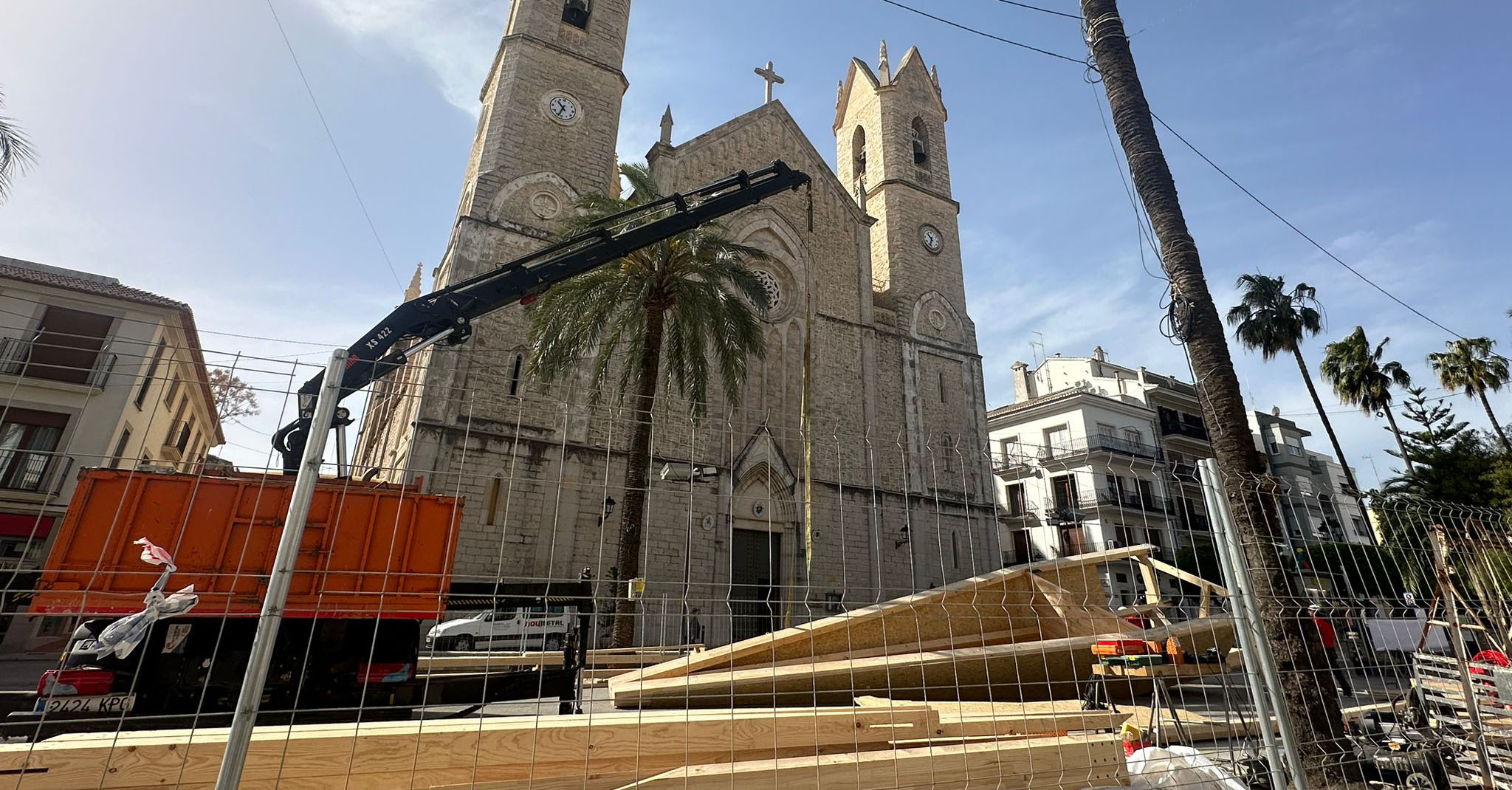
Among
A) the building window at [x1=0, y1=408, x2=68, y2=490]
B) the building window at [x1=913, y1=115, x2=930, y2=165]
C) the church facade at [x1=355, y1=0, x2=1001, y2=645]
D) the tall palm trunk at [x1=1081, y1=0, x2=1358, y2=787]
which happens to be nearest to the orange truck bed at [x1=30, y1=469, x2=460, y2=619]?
the church facade at [x1=355, y1=0, x2=1001, y2=645]

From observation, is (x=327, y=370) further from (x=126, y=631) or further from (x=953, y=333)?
(x=953, y=333)

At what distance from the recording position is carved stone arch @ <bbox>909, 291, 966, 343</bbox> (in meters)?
24.1

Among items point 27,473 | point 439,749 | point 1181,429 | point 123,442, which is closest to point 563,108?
point 123,442

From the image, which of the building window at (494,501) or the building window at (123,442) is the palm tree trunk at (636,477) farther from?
the building window at (123,442)

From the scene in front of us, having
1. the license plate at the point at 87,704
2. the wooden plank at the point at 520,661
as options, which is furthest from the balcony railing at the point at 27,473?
the wooden plank at the point at 520,661

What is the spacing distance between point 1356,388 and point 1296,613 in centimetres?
2782

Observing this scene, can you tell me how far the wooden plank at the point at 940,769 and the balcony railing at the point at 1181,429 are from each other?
3352 cm

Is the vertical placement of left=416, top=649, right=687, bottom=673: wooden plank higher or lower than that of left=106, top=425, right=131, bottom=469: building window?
lower

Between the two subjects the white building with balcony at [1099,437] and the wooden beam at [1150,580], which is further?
the white building with balcony at [1099,437]

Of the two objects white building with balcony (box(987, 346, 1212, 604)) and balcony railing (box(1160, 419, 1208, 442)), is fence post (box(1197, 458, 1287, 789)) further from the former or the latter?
balcony railing (box(1160, 419, 1208, 442))

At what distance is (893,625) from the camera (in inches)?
280

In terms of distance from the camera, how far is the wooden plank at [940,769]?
142 inches

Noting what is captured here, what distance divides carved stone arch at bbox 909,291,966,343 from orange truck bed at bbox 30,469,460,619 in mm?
19856

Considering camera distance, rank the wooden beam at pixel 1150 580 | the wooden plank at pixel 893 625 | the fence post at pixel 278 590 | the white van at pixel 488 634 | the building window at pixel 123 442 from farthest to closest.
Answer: the building window at pixel 123 442 → the white van at pixel 488 634 → the wooden beam at pixel 1150 580 → the wooden plank at pixel 893 625 → the fence post at pixel 278 590
